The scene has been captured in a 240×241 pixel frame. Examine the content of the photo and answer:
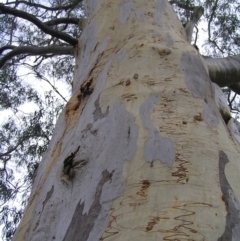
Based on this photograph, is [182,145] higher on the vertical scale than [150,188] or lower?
higher

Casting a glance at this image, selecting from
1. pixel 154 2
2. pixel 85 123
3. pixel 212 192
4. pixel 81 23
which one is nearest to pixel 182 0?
pixel 81 23

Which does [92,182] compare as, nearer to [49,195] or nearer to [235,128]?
[49,195]

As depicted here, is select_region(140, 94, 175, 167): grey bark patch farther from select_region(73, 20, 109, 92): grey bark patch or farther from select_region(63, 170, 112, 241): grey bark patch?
select_region(73, 20, 109, 92): grey bark patch

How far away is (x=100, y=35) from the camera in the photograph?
148cm

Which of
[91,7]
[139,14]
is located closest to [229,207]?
[139,14]

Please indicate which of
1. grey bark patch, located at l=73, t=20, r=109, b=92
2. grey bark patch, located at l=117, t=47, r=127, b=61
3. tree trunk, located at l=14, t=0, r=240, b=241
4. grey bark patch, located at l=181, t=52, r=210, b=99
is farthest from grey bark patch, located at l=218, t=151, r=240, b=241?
grey bark patch, located at l=73, t=20, r=109, b=92

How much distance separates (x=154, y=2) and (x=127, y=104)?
2.43ft

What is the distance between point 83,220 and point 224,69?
1310 mm

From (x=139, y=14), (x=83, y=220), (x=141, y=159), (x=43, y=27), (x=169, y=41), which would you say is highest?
(x=43, y=27)

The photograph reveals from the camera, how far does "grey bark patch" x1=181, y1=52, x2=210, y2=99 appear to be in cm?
99

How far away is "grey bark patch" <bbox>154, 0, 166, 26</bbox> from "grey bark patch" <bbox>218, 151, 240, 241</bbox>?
0.74 m

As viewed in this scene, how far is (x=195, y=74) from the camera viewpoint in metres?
1.06

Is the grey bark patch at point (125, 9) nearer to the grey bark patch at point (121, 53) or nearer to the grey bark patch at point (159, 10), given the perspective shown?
the grey bark patch at point (159, 10)

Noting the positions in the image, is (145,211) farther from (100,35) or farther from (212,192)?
(100,35)
